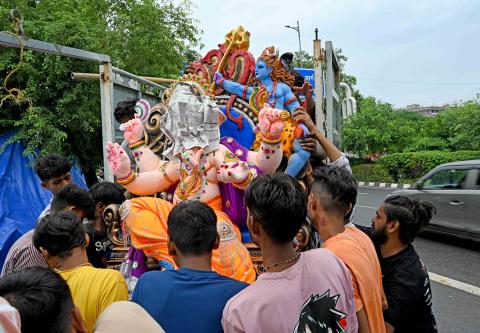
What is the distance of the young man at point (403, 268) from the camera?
1942mm

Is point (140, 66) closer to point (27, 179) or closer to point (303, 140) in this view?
point (27, 179)

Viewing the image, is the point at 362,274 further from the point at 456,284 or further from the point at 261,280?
the point at 456,284

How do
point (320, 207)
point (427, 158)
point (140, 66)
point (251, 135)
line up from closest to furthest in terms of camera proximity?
point (320, 207)
point (251, 135)
point (140, 66)
point (427, 158)

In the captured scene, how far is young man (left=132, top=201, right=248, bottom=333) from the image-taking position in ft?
4.78

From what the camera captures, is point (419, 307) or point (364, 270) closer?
point (364, 270)

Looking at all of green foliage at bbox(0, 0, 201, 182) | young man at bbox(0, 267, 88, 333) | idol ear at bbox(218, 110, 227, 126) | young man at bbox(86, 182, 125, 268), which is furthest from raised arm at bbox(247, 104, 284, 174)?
green foliage at bbox(0, 0, 201, 182)

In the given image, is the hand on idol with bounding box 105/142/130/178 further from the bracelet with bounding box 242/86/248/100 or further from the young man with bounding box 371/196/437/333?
the young man with bounding box 371/196/437/333

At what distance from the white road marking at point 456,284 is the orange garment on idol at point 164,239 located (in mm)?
3573

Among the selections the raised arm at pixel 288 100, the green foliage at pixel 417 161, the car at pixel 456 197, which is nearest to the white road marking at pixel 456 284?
the car at pixel 456 197

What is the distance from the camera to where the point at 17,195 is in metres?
5.32

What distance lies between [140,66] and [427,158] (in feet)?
34.6

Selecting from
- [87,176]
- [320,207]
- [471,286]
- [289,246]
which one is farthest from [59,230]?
[87,176]

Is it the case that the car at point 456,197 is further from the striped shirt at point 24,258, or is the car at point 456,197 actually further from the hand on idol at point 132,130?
the striped shirt at point 24,258

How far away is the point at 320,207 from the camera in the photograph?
180 cm
